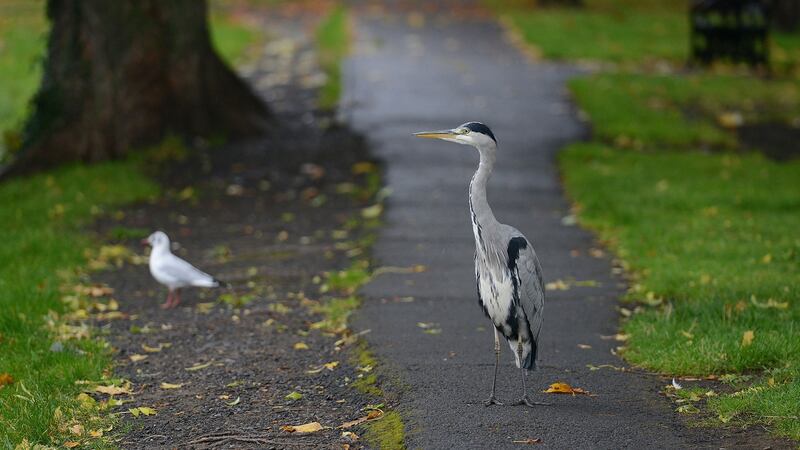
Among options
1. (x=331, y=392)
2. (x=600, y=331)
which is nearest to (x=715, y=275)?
(x=600, y=331)

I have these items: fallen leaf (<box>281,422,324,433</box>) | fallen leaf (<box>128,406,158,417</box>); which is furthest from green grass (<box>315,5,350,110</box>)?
fallen leaf (<box>281,422,324,433</box>)

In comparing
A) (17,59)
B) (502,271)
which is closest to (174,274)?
(502,271)

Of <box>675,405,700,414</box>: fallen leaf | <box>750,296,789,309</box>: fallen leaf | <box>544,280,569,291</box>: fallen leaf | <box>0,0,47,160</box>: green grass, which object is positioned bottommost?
<box>544,280,569,291</box>: fallen leaf

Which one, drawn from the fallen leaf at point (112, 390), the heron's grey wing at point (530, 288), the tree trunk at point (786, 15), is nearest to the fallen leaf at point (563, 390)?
the heron's grey wing at point (530, 288)

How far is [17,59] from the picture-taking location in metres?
22.4

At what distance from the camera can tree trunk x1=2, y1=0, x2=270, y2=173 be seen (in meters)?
13.9

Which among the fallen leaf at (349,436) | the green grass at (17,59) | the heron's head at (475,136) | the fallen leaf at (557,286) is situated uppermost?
the heron's head at (475,136)

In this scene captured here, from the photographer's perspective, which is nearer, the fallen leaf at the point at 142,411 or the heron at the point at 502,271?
the heron at the point at 502,271

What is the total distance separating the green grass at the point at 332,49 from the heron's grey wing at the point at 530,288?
11010mm

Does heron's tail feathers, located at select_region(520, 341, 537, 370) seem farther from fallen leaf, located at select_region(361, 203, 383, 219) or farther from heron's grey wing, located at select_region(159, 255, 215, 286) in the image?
fallen leaf, located at select_region(361, 203, 383, 219)

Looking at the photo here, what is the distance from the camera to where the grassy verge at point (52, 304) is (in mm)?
6688

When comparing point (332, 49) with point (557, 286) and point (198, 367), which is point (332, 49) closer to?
point (557, 286)

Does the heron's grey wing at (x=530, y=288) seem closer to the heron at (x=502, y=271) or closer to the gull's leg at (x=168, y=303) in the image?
the heron at (x=502, y=271)

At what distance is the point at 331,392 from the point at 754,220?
565 centimetres
